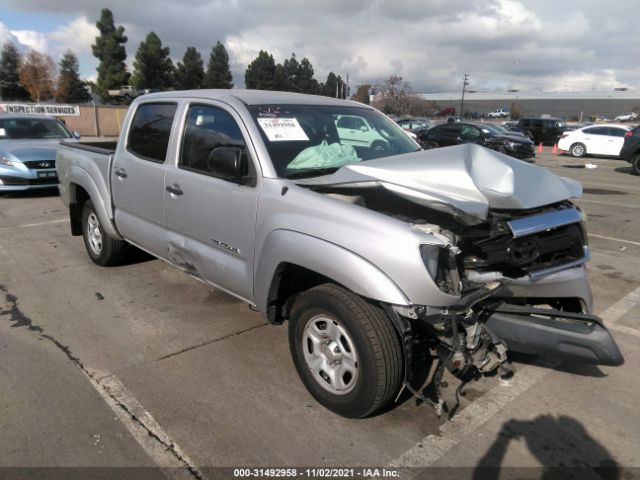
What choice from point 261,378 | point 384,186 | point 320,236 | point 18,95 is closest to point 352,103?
point 384,186

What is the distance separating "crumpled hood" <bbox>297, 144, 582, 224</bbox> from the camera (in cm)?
Result: 278

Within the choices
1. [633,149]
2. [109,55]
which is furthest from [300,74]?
[633,149]

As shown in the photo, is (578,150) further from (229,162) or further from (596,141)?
(229,162)

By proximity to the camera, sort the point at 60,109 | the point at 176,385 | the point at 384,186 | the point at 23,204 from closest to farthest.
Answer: the point at 384,186, the point at 176,385, the point at 23,204, the point at 60,109

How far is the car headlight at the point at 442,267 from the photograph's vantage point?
96.7 inches

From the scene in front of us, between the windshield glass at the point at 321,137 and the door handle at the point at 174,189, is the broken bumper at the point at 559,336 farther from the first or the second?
the door handle at the point at 174,189

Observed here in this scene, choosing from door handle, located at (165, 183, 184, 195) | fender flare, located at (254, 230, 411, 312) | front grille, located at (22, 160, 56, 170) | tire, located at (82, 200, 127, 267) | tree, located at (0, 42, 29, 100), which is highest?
tree, located at (0, 42, 29, 100)

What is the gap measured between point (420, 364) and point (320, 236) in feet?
4.59

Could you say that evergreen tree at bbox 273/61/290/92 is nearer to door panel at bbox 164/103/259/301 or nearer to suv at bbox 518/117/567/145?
suv at bbox 518/117/567/145

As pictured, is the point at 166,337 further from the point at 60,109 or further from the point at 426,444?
the point at 60,109

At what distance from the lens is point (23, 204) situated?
9.17 meters

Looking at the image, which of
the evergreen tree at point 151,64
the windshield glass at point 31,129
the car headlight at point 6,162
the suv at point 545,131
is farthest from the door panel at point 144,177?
the evergreen tree at point 151,64

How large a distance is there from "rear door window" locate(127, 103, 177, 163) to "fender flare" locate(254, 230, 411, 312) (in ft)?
5.25

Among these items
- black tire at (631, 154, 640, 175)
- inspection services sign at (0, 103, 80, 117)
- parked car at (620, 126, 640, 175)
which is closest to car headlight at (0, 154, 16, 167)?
parked car at (620, 126, 640, 175)
